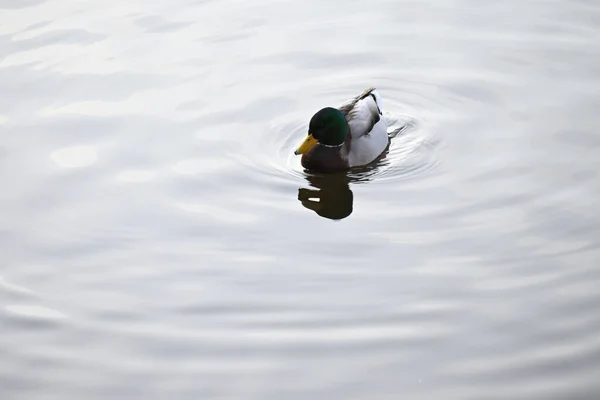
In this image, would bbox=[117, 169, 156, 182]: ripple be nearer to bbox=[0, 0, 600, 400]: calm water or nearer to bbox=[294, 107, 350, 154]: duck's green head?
bbox=[0, 0, 600, 400]: calm water

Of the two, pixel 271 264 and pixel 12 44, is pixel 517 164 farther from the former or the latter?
pixel 12 44

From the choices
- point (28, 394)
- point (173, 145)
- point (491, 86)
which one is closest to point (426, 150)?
point (491, 86)

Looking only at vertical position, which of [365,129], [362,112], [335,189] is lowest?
[335,189]

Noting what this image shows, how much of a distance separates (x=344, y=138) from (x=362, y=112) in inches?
12.7

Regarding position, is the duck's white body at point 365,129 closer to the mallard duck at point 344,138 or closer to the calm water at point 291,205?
the mallard duck at point 344,138

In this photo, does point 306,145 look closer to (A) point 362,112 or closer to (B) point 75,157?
(A) point 362,112

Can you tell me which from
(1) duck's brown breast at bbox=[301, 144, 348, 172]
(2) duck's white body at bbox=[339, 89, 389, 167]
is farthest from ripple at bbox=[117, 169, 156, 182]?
(2) duck's white body at bbox=[339, 89, 389, 167]

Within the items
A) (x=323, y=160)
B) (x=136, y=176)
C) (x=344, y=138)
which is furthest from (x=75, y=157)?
(x=344, y=138)

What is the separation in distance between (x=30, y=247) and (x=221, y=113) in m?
2.63

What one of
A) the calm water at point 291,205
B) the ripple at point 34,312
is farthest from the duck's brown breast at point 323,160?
the ripple at point 34,312

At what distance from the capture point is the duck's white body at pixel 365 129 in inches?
363

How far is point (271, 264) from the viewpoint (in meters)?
7.38

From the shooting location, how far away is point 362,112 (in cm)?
947

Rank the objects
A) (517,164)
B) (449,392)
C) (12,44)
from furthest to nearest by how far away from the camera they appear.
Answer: (12,44), (517,164), (449,392)
